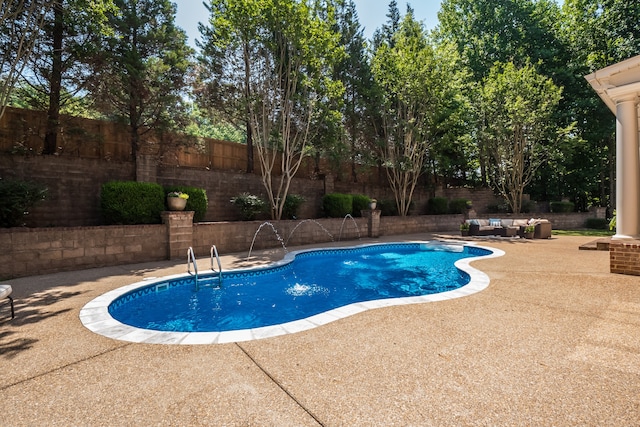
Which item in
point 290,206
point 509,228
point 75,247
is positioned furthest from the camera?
point 509,228

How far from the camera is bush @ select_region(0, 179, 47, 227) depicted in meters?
6.37

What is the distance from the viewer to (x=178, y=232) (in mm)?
8742

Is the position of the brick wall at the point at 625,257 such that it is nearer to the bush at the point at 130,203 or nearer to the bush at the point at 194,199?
the bush at the point at 194,199

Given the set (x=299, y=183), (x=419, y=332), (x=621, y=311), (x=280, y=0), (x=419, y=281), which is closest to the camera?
(x=419, y=332)

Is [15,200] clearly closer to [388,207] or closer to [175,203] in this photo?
[175,203]

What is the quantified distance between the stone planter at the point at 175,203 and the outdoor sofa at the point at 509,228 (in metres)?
13.4

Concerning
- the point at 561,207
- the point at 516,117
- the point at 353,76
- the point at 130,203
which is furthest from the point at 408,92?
the point at 561,207

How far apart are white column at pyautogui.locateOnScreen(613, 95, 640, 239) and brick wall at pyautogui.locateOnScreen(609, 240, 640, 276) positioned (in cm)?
56

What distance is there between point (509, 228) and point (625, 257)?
8445 millimetres

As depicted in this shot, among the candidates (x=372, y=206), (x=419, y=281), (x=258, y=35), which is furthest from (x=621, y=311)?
(x=258, y=35)

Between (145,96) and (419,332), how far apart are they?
12.6m

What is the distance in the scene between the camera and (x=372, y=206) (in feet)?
48.0

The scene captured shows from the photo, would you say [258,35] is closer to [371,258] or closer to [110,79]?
[110,79]

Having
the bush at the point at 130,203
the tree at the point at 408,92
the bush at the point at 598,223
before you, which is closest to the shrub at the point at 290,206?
the bush at the point at 130,203
